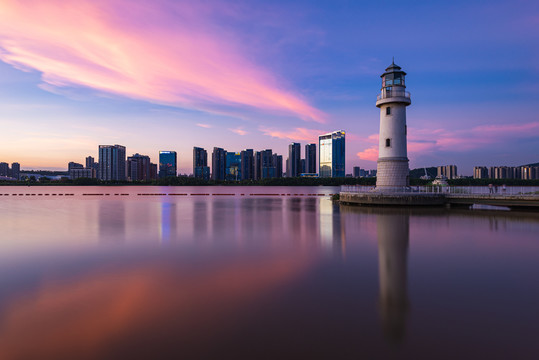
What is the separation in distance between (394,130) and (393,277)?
948 inches

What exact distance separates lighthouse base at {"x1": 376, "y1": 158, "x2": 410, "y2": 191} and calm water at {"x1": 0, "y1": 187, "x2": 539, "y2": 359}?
14878 millimetres

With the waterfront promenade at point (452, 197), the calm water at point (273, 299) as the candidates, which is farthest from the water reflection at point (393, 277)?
the waterfront promenade at point (452, 197)

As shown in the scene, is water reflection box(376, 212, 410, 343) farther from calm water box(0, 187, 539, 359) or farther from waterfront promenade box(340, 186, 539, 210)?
waterfront promenade box(340, 186, 539, 210)

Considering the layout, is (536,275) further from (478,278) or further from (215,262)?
(215,262)

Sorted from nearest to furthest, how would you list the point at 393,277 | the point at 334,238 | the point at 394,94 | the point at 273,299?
the point at 273,299 < the point at 393,277 < the point at 334,238 < the point at 394,94

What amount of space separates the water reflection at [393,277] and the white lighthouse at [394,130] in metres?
10.9

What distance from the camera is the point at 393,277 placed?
1002 cm

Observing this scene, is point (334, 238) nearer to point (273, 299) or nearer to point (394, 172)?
point (273, 299)

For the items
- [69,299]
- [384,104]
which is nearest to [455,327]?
[69,299]

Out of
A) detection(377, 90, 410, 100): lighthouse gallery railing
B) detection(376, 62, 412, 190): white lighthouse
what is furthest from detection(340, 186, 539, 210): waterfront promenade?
detection(377, 90, 410, 100): lighthouse gallery railing

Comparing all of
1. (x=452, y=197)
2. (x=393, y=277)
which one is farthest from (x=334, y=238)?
(x=452, y=197)

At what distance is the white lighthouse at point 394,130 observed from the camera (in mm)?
30703

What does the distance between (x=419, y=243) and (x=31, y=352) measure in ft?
51.5

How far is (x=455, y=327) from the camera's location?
612 centimetres
